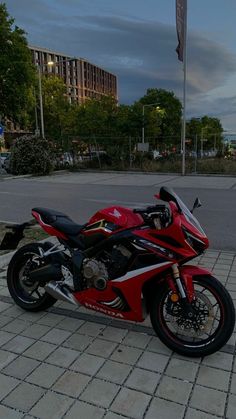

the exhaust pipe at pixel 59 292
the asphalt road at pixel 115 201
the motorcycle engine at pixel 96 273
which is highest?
the motorcycle engine at pixel 96 273

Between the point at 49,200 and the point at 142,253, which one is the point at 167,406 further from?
the point at 49,200

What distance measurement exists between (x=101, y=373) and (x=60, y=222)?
4.48 feet

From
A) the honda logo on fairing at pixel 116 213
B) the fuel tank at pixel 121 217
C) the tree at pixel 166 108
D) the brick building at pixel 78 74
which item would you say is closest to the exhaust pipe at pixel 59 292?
the fuel tank at pixel 121 217

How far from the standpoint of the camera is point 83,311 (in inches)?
152

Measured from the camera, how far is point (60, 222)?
3.55 m

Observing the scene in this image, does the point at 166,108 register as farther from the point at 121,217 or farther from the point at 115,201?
the point at 121,217

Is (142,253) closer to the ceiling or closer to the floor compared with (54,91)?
closer to the floor

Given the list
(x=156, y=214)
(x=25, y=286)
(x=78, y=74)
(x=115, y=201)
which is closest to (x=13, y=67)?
(x=115, y=201)

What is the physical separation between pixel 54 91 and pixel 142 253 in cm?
4391

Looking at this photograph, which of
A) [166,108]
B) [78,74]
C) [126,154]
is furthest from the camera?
[78,74]

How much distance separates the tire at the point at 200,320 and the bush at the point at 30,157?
18.4 metres

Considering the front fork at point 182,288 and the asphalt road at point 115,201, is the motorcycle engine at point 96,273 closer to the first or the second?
the front fork at point 182,288

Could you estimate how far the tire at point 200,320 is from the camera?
292 cm

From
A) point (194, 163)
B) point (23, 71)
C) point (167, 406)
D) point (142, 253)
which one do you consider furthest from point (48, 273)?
point (23, 71)
